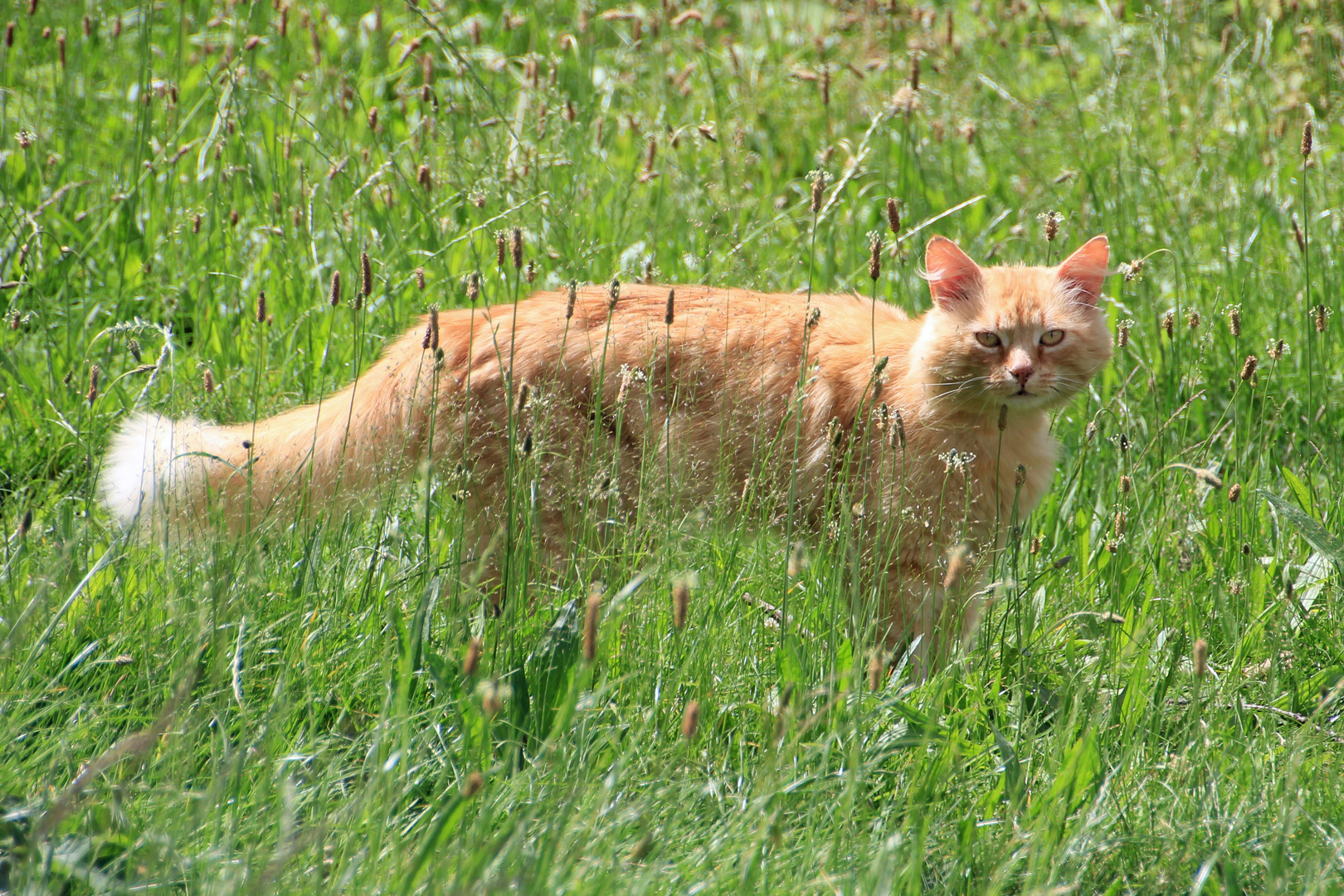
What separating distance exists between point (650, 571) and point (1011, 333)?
5.00 ft

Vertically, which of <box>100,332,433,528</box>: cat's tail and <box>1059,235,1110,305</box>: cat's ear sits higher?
<box>1059,235,1110,305</box>: cat's ear

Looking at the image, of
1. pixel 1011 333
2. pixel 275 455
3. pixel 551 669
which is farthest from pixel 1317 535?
pixel 275 455

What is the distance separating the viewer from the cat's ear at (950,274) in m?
2.98

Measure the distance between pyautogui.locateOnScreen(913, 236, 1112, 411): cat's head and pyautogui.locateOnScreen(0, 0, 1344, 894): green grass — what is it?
27 cm

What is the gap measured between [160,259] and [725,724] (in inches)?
119

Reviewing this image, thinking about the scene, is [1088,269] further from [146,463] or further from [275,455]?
[146,463]

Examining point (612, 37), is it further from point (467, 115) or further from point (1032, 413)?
point (1032, 413)

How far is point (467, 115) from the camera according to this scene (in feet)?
14.4

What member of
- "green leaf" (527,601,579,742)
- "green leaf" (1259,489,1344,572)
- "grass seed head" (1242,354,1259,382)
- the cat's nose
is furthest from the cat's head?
"green leaf" (527,601,579,742)

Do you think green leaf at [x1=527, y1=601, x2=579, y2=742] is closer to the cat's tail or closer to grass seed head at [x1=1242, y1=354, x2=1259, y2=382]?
the cat's tail

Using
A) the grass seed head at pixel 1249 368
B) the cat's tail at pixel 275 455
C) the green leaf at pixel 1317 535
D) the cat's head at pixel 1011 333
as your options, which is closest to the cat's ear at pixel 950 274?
the cat's head at pixel 1011 333

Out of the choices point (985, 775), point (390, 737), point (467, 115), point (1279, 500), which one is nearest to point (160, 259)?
point (467, 115)

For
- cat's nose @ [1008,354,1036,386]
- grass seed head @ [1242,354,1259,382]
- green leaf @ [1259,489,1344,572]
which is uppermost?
grass seed head @ [1242,354,1259,382]

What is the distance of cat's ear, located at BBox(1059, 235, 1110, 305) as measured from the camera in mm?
2955
